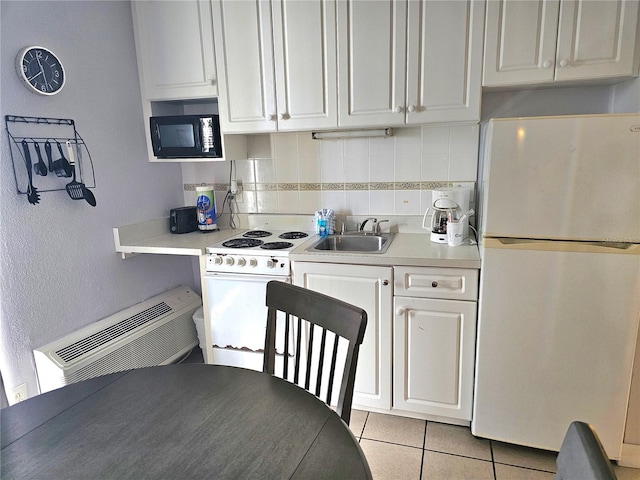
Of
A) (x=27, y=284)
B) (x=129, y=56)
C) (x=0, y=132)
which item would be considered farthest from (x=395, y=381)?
(x=129, y=56)

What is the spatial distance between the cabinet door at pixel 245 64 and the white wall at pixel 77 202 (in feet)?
2.02

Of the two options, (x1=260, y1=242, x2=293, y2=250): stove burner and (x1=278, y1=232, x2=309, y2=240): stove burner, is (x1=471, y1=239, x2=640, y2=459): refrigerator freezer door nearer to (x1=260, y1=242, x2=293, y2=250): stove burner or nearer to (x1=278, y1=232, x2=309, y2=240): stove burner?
(x1=260, y1=242, x2=293, y2=250): stove burner

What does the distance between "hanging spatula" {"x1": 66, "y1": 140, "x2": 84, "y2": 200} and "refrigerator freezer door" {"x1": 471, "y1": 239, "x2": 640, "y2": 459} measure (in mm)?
2023

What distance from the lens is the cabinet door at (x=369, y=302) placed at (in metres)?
1.98

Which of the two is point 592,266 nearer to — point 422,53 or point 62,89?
point 422,53

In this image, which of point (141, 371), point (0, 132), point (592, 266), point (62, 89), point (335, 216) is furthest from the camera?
point (335, 216)

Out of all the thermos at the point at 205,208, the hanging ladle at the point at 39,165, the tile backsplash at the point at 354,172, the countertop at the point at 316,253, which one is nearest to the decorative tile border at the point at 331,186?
the tile backsplash at the point at 354,172

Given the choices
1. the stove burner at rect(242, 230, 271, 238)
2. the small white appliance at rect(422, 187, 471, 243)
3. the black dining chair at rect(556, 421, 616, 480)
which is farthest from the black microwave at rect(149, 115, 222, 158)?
the black dining chair at rect(556, 421, 616, 480)

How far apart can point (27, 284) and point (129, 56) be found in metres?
1.42

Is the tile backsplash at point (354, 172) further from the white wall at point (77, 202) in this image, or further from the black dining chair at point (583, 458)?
the black dining chair at point (583, 458)

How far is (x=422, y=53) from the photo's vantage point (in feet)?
6.38

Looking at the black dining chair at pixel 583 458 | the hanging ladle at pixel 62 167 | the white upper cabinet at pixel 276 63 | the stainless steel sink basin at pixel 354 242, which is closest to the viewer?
the black dining chair at pixel 583 458

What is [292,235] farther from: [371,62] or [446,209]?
[371,62]

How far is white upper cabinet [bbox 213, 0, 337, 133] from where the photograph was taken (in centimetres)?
207
